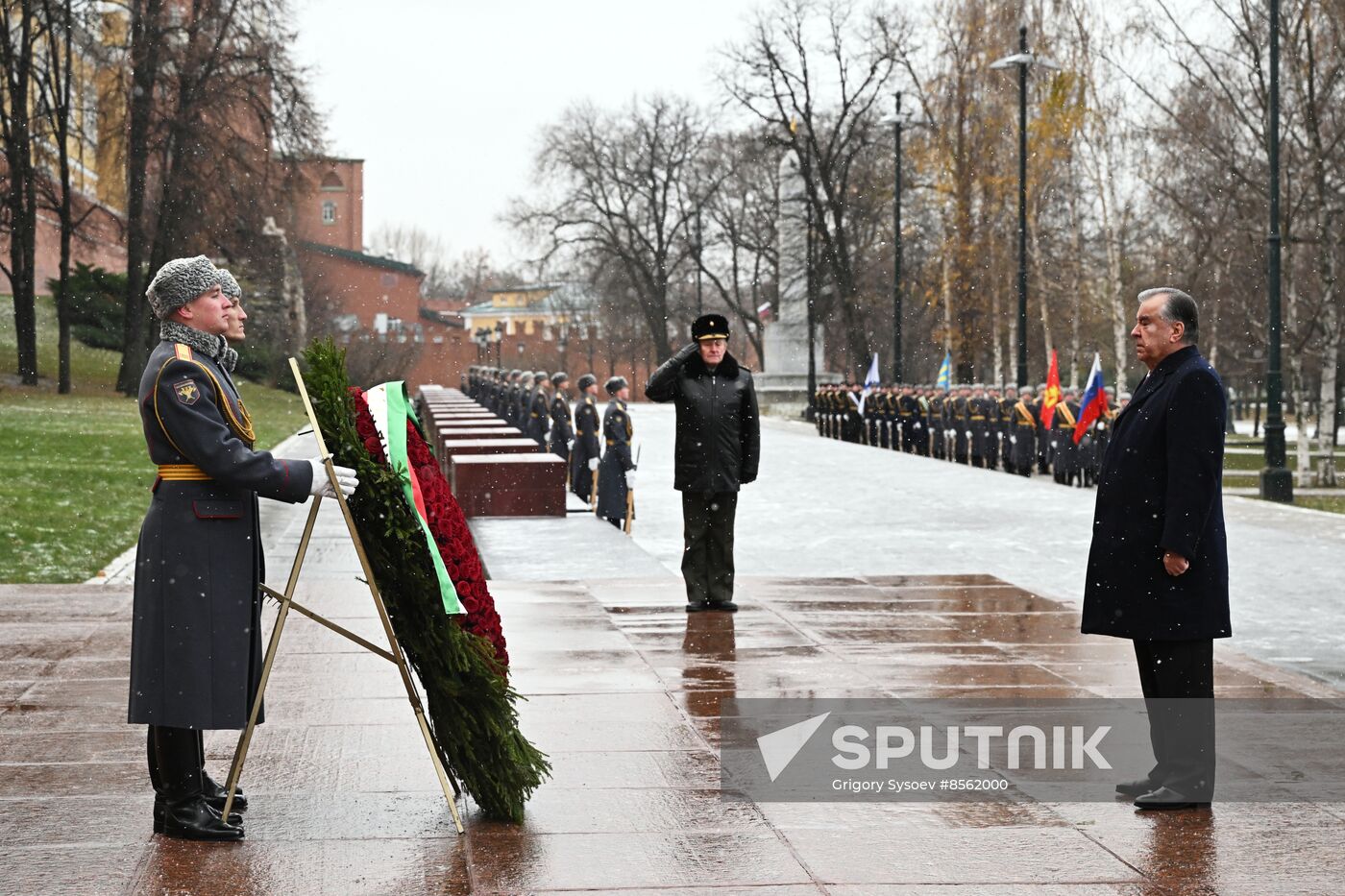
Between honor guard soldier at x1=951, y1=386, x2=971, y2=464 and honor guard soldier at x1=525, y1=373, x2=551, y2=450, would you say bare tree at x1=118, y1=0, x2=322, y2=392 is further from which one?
honor guard soldier at x1=951, y1=386, x2=971, y2=464

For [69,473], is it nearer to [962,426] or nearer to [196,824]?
[196,824]

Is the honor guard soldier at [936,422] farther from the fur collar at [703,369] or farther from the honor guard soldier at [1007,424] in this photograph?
the fur collar at [703,369]

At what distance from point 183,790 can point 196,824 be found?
120 mm

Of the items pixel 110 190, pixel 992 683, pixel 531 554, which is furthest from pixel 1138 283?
pixel 992 683

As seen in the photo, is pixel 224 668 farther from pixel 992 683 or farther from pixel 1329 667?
pixel 1329 667

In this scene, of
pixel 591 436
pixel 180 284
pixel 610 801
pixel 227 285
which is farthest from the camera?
pixel 591 436

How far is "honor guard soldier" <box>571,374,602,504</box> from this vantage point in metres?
21.9

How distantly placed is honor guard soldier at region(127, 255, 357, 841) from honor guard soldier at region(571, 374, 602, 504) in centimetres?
1575

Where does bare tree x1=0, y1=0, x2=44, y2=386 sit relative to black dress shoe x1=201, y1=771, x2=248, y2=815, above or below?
above

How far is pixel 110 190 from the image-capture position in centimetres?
5584

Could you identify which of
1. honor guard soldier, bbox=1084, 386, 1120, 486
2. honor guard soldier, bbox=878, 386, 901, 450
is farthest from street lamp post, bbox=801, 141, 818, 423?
honor guard soldier, bbox=1084, 386, 1120, 486

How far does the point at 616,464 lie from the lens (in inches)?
757

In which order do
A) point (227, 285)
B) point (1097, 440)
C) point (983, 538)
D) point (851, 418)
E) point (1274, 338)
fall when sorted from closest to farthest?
point (227, 285) → point (983, 538) → point (1274, 338) → point (1097, 440) → point (851, 418)

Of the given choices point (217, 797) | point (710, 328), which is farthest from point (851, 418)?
point (217, 797)
